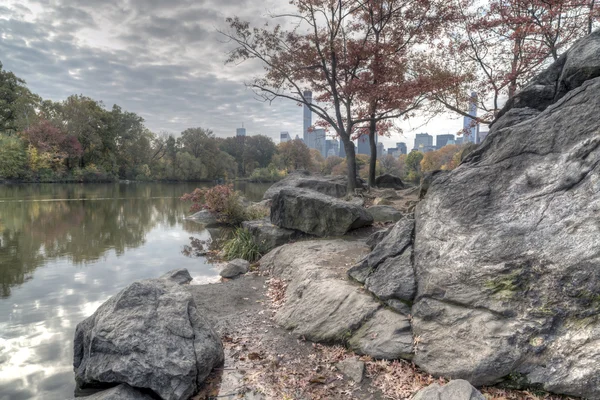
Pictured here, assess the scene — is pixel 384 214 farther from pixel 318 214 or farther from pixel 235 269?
pixel 235 269

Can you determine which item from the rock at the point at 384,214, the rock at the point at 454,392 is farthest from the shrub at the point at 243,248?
the rock at the point at 454,392

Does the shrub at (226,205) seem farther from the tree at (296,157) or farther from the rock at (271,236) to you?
the tree at (296,157)

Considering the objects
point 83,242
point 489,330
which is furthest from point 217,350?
point 83,242

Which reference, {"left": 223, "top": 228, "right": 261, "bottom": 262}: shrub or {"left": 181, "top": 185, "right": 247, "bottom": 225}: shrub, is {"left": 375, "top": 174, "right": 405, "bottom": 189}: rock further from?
{"left": 223, "top": 228, "right": 261, "bottom": 262}: shrub

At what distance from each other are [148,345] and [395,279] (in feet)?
11.2

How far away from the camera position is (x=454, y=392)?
319cm

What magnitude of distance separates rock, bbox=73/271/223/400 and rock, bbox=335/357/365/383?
1645mm

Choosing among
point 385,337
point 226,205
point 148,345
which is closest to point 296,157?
point 226,205

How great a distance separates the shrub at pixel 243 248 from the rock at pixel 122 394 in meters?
6.65

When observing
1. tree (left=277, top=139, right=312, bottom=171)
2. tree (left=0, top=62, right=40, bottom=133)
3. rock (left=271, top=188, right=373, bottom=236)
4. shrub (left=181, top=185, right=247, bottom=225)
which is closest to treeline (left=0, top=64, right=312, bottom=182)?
tree (left=0, top=62, right=40, bottom=133)

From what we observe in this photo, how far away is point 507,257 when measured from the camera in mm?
4129

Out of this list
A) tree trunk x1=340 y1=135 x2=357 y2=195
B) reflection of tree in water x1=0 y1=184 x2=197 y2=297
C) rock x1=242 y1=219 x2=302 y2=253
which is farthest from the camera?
tree trunk x1=340 y1=135 x2=357 y2=195

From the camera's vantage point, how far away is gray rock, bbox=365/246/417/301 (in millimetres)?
4945

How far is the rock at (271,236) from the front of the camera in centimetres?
1041
